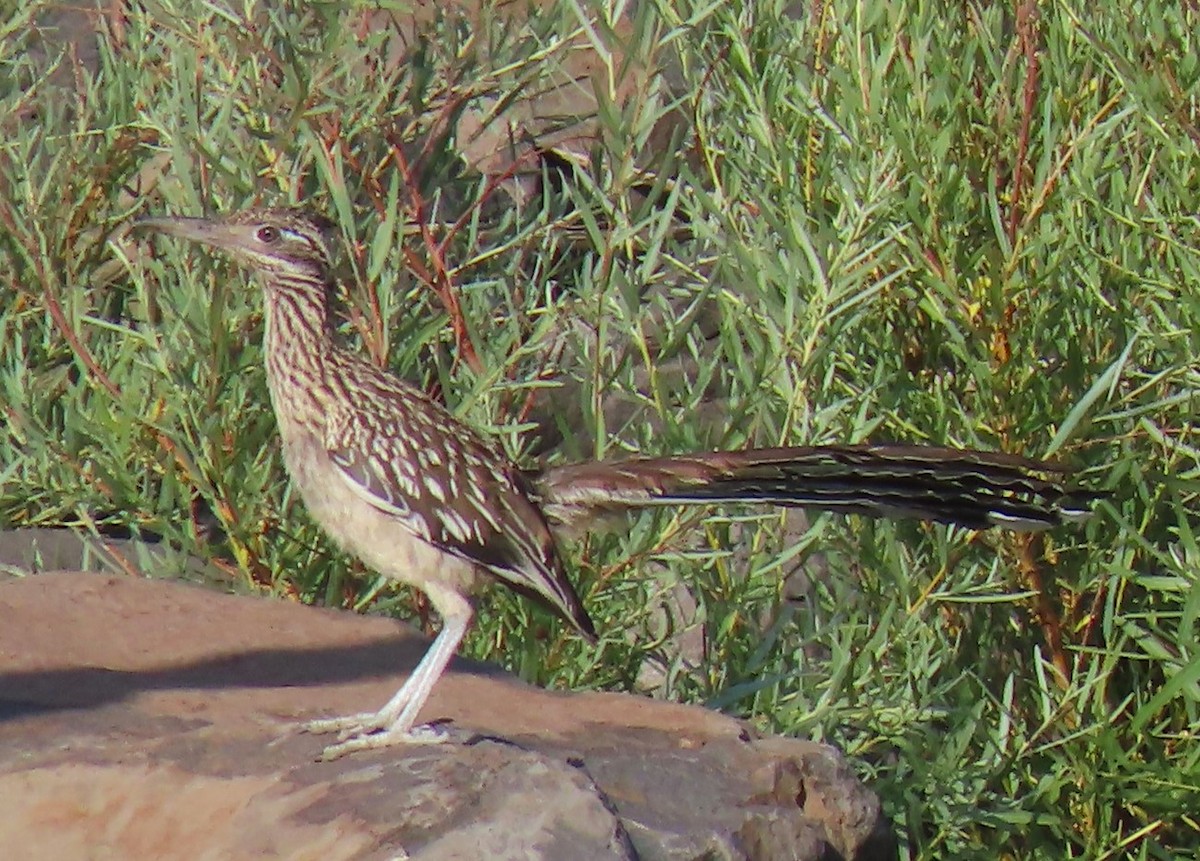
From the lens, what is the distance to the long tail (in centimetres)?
464

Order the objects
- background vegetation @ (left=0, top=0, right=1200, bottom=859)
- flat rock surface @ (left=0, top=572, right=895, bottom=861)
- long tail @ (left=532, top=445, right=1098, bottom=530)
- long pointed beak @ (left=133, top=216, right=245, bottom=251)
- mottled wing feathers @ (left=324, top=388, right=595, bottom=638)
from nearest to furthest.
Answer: flat rock surface @ (left=0, top=572, right=895, bottom=861), long tail @ (left=532, top=445, right=1098, bottom=530), mottled wing feathers @ (left=324, top=388, right=595, bottom=638), long pointed beak @ (left=133, top=216, right=245, bottom=251), background vegetation @ (left=0, top=0, right=1200, bottom=859)

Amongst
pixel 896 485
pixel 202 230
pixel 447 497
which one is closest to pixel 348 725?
pixel 447 497

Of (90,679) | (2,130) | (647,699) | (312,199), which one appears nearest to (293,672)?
(90,679)

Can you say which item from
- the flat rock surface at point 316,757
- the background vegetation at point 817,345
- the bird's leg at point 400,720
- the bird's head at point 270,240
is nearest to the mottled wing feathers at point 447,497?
the bird's leg at point 400,720

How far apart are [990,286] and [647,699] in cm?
153

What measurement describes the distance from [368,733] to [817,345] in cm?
170

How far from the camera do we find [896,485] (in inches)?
184

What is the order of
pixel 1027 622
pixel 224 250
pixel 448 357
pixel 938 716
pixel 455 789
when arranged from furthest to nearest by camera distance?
pixel 448 357 → pixel 1027 622 → pixel 938 716 → pixel 224 250 → pixel 455 789

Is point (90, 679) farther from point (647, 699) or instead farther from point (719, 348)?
point (719, 348)

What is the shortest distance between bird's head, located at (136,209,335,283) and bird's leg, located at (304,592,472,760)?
1062 millimetres

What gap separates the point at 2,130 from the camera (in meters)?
7.09

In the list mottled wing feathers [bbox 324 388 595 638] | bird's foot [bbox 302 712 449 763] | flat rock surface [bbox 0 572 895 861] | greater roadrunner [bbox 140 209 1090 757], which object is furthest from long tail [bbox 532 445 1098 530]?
bird's foot [bbox 302 712 449 763]

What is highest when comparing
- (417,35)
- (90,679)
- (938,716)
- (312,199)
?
(417,35)

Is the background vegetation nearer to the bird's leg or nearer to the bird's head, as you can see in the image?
the bird's head
